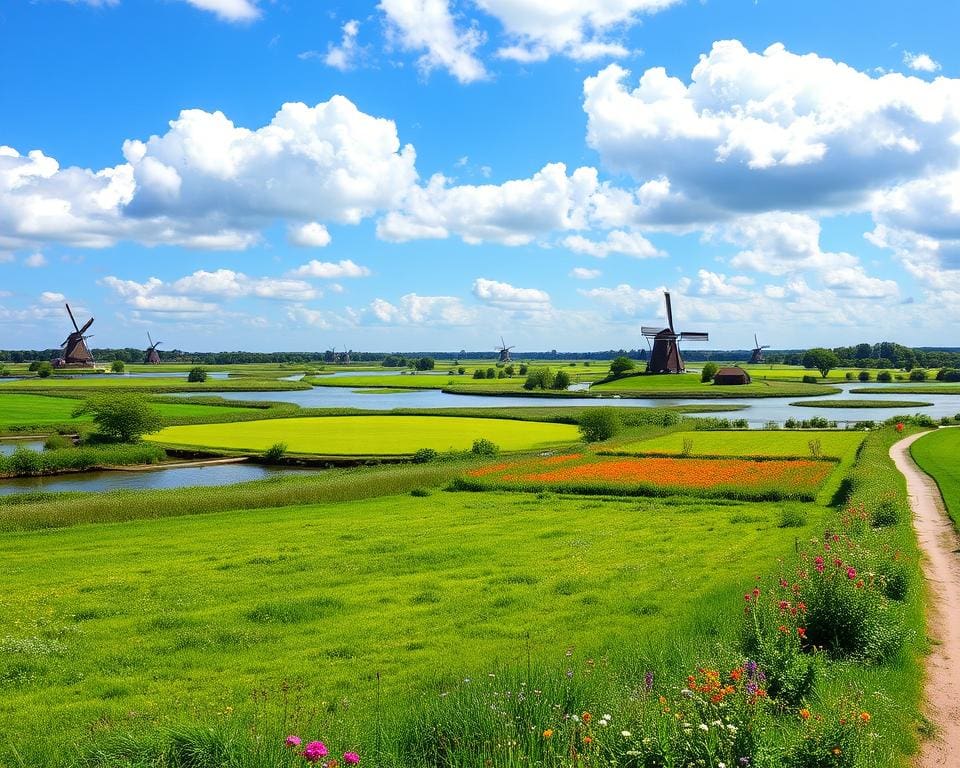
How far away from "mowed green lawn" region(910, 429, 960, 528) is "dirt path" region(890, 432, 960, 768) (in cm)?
48

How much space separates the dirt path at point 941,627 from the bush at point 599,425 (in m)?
31.0

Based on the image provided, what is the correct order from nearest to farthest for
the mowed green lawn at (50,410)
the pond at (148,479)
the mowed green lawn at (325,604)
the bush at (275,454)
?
the mowed green lawn at (325,604) < the pond at (148,479) < the bush at (275,454) < the mowed green lawn at (50,410)

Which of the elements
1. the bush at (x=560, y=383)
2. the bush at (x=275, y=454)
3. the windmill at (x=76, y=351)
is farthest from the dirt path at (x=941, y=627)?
the windmill at (x=76, y=351)

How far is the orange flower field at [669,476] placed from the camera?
31039 millimetres

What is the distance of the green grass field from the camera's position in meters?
118

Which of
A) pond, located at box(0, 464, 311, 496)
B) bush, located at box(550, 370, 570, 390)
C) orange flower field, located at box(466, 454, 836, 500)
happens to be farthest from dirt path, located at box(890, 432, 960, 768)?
bush, located at box(550, 370, 570, 390)

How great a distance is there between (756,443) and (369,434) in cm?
3247

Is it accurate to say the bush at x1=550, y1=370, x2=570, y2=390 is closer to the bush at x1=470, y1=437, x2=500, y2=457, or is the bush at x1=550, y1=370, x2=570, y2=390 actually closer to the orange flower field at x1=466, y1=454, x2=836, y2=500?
the bush at x1=470, y1=437, x2=500, y2=457

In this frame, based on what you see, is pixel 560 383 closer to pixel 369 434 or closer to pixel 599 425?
pixel 369 434

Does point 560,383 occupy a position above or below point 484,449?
above

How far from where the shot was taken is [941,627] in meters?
12.3

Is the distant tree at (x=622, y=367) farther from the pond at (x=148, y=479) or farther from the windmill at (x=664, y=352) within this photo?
the pond at (x=148, y=479)

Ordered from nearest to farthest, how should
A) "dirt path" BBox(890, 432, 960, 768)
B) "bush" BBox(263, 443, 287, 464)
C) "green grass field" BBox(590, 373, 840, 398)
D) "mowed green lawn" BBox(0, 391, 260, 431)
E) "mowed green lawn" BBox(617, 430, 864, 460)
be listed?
"dirt path" BBox(890, 432, 960, 768)
"mowed green lawn" BBox(617, 430, 864, 460)
"bush" BBox(263, 443, 287, 464)
"mowed green lawn" BBox(0, 391, 260, 431)
"green grass field" BBox(590, 373, 840, 398)

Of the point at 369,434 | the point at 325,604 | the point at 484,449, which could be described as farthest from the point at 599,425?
the point at 325,604
